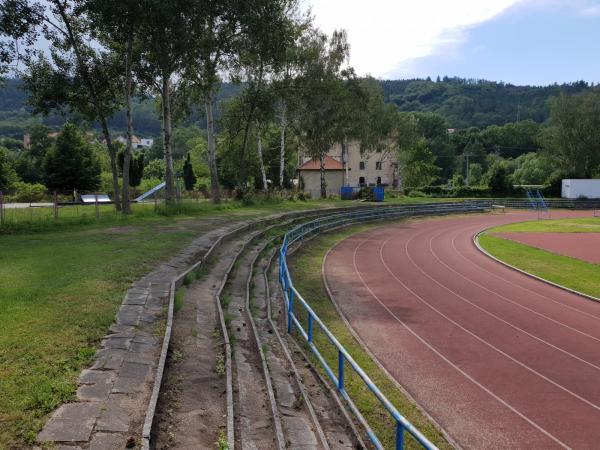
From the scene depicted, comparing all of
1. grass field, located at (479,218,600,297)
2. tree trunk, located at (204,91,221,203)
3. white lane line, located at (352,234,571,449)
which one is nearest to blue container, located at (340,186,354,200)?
grass field, located at (479,218,600,297)

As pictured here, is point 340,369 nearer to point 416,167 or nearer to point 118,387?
point 118,387

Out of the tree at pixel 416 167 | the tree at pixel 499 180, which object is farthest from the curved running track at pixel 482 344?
the tree at pixel 416 167

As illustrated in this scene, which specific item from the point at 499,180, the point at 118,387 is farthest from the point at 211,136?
the point at 499,180

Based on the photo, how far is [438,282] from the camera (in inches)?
755

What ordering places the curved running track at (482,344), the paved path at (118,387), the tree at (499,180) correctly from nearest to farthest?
the paved path at (118,387)
the curved running track at (482,344)
the tree at (499,180)

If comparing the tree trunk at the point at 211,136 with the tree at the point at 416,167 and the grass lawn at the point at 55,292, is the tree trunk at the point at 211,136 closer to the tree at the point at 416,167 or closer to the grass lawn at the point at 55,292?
the grass lawn at the point at 55,292

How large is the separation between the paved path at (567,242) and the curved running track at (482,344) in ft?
19.6

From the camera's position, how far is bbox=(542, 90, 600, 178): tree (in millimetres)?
66188

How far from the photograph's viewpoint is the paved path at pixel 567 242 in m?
25.6

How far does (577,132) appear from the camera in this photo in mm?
67000

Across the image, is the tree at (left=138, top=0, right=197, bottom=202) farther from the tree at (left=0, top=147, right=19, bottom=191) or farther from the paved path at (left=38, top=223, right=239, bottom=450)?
the tree at (left=0, top=147, right=19, bottom=191)

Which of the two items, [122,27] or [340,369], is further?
[122,27]

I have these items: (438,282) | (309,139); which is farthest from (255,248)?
(309,139)

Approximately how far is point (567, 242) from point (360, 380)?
2576 cm
